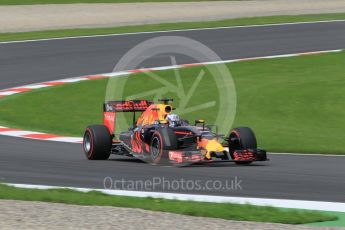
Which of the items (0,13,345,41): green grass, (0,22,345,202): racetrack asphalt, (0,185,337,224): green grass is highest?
(0,13,345,41): green grass

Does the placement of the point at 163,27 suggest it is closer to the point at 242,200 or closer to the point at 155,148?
the point at 155,148

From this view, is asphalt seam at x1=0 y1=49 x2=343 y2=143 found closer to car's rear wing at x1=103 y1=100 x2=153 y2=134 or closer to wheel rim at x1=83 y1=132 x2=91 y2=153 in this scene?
car's rear wing at x1=103 y1=100 x2=153 y2=134

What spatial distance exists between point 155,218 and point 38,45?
23256 millimetres

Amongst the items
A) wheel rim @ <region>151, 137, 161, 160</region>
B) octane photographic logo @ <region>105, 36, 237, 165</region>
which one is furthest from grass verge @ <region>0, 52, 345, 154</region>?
wheel rim @ <region>151, 137, 161, 160</region>

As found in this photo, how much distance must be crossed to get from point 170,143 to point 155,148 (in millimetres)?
458

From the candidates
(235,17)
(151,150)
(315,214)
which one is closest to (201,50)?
(235,17)

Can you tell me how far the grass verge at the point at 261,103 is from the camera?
17.7 meters

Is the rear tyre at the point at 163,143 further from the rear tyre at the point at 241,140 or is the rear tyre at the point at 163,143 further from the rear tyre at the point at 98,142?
the rear tyre at the point at 98,142

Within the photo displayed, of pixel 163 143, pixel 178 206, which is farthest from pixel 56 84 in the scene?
pixel 178 206

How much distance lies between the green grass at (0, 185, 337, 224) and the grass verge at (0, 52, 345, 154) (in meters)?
6.03

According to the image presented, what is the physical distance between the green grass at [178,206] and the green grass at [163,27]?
22.5 meters

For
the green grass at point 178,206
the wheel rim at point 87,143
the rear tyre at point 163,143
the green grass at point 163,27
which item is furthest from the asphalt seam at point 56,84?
the green grass at point 163,27

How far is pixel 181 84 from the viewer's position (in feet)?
79.5

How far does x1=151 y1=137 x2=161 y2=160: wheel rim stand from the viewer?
46.1ft
